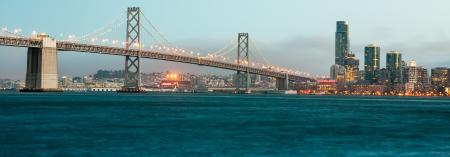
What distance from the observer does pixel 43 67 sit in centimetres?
9062

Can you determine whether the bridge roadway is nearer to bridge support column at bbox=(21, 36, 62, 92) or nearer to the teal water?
bridge support column at bbox=(21, 36, 62, 92)

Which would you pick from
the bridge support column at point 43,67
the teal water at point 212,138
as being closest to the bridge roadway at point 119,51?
the bridge support column at point 43,67

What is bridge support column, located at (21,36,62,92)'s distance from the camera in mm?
90581

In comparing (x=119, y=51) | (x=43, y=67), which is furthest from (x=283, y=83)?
(x=43, y=67)

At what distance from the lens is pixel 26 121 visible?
121 feet

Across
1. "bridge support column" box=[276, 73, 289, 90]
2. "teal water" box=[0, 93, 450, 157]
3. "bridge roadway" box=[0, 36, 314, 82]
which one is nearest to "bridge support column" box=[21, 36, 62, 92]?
"bridge roadway" box=[0, 36, 314, 82]

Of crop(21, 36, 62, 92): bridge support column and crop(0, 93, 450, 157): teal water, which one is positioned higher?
crop(21, 36, 62, 92): bridge support column

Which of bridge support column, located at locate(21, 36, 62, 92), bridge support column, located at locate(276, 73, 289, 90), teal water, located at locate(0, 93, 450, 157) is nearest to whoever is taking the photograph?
teal water, located at locate(0, 93, 450, 157)

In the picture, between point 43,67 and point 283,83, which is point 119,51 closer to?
point 43,67

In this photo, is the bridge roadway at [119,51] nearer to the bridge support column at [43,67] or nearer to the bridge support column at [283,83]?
the bridge support column at [43,67]

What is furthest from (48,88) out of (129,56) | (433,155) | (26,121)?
(433,155)

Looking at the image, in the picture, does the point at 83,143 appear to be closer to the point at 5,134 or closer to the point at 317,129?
the point at 5,134

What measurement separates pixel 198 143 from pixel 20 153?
261 inches

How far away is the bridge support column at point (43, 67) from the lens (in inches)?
3566
